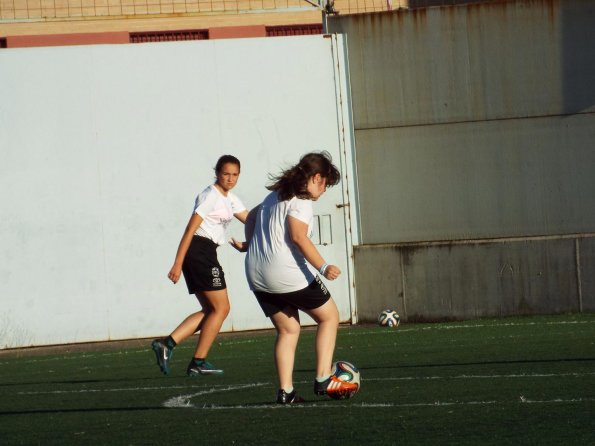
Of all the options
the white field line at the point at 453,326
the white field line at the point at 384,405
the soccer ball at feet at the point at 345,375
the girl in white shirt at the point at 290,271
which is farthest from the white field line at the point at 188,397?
the white field line at the point at 453,326

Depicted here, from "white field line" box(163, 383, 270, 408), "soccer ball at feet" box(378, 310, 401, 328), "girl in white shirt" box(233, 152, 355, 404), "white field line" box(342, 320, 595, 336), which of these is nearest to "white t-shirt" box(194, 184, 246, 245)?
"white field line" box(163, 383, 270, 408)

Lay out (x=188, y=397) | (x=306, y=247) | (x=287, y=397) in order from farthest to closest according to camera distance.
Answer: (x=188, y=397) < (x=287, y=397) < (x=306, y=247)

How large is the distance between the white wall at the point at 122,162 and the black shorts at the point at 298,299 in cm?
854

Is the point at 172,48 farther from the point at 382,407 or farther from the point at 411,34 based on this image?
the point at 382,407

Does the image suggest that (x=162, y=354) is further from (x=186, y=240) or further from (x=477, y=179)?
(x=477, y=179)

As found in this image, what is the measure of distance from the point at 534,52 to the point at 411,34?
1.67m

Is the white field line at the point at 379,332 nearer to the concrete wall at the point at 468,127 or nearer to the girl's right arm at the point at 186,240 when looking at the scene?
the concrete wall at the point at 468,127

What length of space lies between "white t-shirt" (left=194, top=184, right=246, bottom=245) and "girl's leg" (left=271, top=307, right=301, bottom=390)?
290cm

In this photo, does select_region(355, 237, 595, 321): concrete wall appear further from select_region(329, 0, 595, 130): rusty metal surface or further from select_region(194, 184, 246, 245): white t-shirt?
select_region(194, 184, 246, 245): white t-shirt

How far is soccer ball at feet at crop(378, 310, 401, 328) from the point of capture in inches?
650

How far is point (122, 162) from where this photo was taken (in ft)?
55.8

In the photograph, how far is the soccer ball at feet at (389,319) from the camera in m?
16.5

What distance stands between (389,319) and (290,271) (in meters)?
8.16

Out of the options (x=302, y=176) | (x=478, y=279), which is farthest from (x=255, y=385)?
(x=478, y=279)
